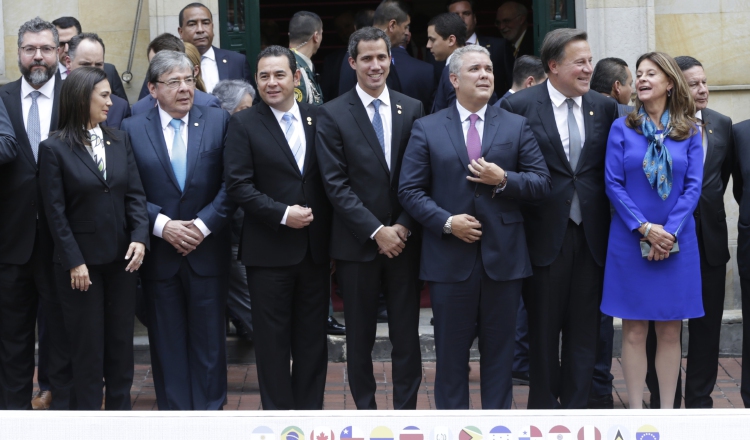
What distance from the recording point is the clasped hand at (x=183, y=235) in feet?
19.5

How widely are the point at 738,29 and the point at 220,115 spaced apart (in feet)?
14.7

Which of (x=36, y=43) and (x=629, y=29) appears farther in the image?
(x=629, y=29)

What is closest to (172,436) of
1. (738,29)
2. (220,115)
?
(220,115)

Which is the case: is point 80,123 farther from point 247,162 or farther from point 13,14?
point 13,14

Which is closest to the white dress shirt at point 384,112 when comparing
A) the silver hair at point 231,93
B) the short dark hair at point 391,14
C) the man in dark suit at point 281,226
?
the man in dark suit at point 281,226

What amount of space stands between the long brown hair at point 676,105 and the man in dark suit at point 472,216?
589 millimetres

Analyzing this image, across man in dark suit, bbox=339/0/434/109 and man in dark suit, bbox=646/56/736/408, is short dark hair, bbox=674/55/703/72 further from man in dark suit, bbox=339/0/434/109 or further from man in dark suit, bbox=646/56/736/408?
man in dark suit, bbox=339/0/434/109

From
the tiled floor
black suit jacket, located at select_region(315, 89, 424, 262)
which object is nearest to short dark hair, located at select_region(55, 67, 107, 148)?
black suit jacket, located at select_region(315, 89, 424, 262)

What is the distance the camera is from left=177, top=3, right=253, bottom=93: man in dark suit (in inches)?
310

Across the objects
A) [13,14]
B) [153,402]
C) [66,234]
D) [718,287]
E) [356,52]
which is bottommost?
[153,402]

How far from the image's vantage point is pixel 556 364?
6125 millimetres

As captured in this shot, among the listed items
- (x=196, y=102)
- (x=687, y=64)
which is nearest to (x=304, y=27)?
(x=196, y=102)

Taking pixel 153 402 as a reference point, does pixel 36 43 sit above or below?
above

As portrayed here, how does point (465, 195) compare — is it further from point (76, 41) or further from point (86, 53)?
point (76, 41)
